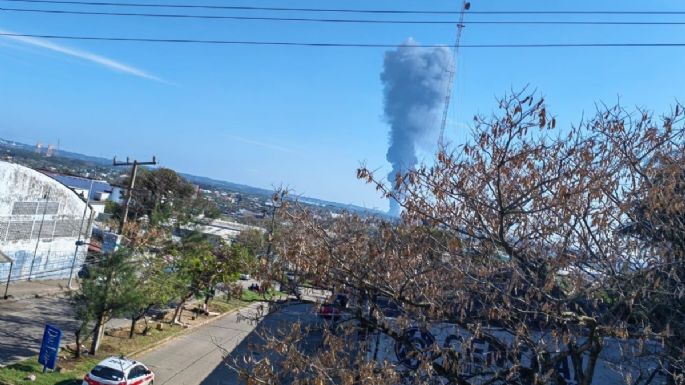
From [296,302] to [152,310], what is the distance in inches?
919

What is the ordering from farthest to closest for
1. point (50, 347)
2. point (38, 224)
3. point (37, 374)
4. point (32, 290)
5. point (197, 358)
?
point (38, 224)
point (32, 290)
point (197, 358)
point (50, 347)
point (37, 374)

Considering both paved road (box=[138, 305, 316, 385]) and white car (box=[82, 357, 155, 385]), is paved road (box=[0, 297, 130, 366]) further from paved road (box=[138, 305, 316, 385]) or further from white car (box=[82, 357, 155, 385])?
white car (box=[82, 357, 155, 385])

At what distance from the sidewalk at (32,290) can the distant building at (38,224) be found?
1.18 feet

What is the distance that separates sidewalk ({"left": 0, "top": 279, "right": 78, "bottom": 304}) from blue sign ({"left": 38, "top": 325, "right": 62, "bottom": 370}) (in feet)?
30.8

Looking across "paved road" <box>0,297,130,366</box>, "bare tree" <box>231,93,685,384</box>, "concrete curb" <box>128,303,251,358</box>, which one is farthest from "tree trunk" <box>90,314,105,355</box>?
"bare tree" <box>231,93,685,384</box>

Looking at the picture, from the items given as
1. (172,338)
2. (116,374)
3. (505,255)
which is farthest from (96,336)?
(505,255)

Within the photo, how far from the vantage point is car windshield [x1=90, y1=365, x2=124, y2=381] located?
14.4 meters

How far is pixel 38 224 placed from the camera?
28234mm

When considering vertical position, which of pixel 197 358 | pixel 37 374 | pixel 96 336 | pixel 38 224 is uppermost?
pixel 38 224

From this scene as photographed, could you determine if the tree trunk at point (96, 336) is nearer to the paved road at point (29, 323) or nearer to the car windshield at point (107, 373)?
the paved road at point (29, 323)

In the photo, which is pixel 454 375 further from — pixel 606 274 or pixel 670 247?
pixel 670 247

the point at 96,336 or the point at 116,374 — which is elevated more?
the point at 116,374

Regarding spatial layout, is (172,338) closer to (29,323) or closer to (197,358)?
(197,358)

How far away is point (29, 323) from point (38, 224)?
8.43 meters
